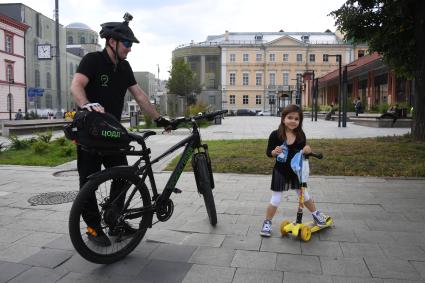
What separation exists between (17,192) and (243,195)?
3.39 metres

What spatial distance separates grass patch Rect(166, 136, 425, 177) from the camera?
8320 millimetres

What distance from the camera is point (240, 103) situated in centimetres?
9606

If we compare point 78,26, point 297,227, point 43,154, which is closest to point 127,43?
point 297,227

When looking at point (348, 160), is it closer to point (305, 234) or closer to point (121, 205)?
point (305, 234)

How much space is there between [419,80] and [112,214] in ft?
37.0

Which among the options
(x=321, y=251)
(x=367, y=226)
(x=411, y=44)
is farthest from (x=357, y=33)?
(x=321, y=251)

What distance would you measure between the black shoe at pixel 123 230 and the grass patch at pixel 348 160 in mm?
3761

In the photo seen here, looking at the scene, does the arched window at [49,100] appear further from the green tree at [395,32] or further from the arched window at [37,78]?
the green tree at [395,32]

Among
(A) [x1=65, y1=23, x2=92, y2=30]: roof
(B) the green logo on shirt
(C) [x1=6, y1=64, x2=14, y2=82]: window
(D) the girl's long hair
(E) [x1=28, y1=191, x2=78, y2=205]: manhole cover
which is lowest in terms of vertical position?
(E) [x1=28, y1=191, x2=78, y2=205]: manhole cover

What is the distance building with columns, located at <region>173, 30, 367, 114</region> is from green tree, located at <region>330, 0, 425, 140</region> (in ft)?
249

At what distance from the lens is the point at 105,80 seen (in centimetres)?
405

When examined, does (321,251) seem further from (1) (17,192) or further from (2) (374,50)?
(2) (374,50)

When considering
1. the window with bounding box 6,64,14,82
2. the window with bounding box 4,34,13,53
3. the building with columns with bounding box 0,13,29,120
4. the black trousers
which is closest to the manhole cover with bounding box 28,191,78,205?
the black trousers

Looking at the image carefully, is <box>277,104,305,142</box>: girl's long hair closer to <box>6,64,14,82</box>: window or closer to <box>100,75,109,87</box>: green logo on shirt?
<box>100,75,109,87</box>: green logo on shirt
